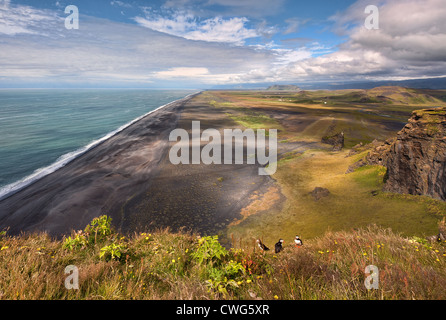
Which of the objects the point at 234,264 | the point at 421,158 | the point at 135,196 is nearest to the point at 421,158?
the point at 421,158

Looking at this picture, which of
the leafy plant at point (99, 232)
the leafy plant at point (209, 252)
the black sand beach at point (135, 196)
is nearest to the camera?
the leafy plant at point (209, 252)

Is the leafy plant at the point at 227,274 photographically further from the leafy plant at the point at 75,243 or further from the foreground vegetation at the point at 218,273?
the leafy plant at the point at 75,243

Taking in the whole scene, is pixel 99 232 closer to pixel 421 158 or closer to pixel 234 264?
pixel 234 264

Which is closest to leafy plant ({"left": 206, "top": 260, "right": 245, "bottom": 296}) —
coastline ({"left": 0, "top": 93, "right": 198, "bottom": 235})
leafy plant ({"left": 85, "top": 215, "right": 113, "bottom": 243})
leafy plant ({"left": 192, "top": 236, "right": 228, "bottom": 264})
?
leafy plant ({"left": 192, "top": 236, "right": 228, "bottom": 264})

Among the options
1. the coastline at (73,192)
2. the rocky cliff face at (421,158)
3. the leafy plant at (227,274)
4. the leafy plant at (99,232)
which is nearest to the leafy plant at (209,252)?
the leafy plant at (227,274)

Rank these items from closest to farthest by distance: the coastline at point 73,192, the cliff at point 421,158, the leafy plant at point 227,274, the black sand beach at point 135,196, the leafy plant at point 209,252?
the leafy plant at point 227,274 < the leafy plant at point 209,252 < the cliff at point 421,158 < the black sand beach at point 135,196 < the coastline at point 73,192

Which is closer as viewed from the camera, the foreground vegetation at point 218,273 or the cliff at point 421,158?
the foreground vegetation at point 218,273
